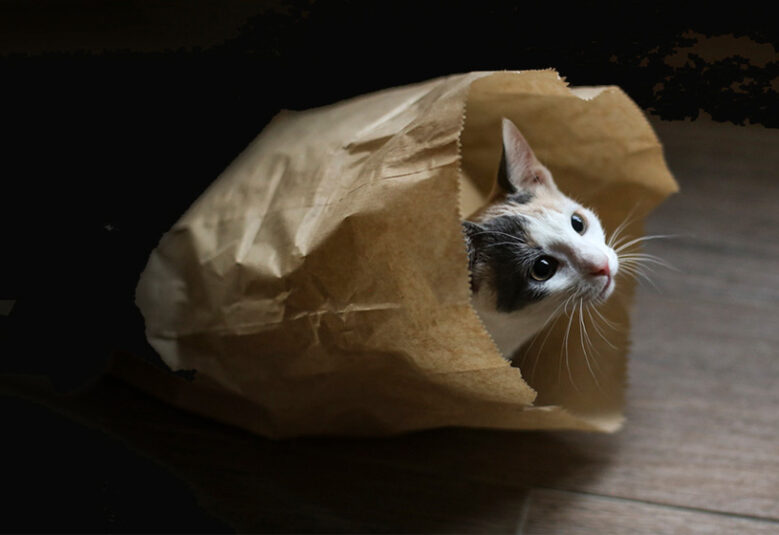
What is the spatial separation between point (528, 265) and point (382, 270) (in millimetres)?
194

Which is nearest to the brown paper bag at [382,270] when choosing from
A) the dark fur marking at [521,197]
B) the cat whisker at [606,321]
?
the cat whisker at [606,321]

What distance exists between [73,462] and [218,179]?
1.20 feet

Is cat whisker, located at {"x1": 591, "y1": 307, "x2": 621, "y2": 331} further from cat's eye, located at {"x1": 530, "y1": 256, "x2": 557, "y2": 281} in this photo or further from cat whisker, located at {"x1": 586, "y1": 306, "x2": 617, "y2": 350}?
cat's eye, located at {"x1": 530, "y1": 256, "x2": 557, "y2": 281}

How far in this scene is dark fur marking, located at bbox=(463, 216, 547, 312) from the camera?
0.89 meters

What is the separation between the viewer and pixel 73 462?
0.94 meters

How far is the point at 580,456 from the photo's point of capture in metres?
1.03

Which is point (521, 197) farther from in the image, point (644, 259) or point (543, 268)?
point (644, 259)

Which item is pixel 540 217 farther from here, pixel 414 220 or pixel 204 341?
pixel 204 341

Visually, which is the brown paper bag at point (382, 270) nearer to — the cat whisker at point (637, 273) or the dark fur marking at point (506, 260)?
the cat whisker at point (637, 273)

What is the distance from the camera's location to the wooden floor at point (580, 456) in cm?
98

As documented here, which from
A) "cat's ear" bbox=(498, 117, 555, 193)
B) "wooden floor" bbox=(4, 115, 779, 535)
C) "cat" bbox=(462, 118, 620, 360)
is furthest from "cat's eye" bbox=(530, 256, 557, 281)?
"wooden floor" bbox=(4, 115, 779, 535)

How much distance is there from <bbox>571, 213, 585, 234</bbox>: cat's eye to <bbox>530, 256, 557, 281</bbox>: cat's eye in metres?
0.07

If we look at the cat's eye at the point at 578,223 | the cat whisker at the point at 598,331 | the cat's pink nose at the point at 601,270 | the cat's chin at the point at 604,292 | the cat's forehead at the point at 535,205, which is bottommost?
the cat whisker at the point at 598,331

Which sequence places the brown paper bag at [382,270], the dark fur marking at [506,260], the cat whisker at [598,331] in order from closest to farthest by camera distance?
1. the brown paper bag at [382,270]
2. the dark fur marking at [506,260]
3. the cat whisker at [598,331]
